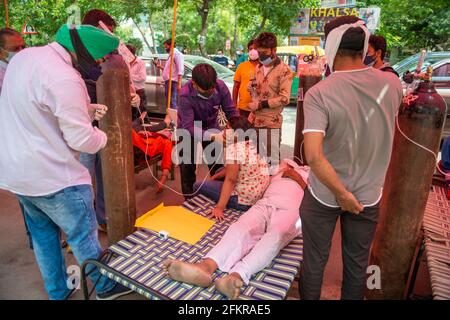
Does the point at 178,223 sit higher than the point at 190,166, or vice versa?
the point at 190,166

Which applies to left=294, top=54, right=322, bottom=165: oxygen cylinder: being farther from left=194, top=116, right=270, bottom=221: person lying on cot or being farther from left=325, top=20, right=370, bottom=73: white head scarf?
left=325, top=20, right=370, bottom=73: white head scarf

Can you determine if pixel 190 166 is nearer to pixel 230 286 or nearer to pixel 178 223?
pixel 178 223

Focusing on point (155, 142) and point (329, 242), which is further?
point (155, 142)

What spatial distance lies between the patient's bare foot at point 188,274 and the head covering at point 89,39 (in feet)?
4.24

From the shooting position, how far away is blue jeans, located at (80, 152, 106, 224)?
3.04 meters

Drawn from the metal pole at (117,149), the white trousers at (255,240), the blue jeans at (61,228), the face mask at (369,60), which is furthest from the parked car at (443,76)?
the blue jeans at (61,228)

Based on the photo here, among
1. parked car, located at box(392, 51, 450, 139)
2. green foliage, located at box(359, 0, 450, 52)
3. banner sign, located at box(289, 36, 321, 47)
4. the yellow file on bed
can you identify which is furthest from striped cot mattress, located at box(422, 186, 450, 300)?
green foliage, located at box(359, 0, 450, 52)

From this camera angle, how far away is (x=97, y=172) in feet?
10.6

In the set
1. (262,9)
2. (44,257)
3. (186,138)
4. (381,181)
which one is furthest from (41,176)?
(262,9)

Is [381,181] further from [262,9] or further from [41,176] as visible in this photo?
[262,9]

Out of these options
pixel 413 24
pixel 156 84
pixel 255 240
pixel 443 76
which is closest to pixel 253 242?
pixel 255 240

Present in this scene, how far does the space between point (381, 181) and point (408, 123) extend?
57cm

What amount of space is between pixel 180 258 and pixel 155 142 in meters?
2.03

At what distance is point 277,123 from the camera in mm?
4020
